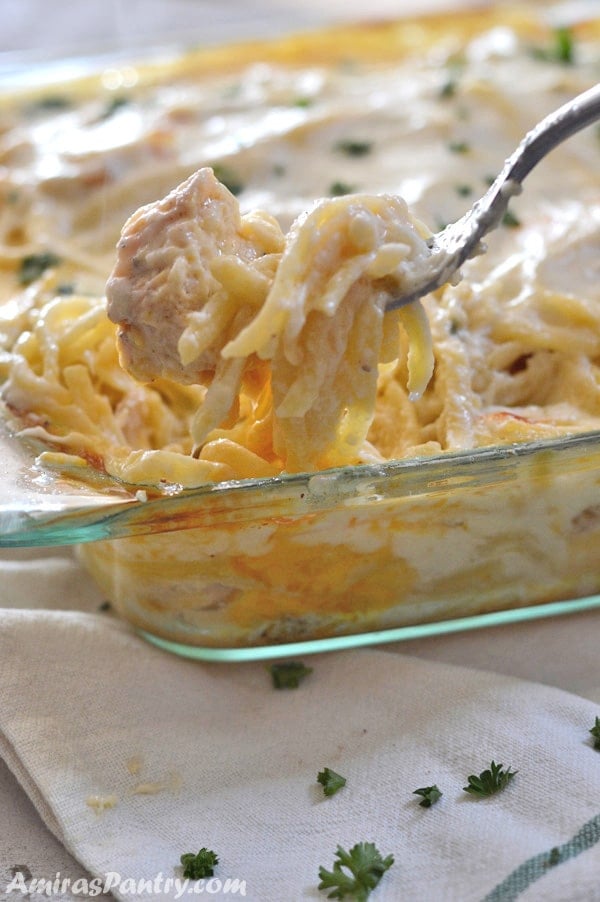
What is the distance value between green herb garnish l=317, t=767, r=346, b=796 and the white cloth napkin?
0.04 feet

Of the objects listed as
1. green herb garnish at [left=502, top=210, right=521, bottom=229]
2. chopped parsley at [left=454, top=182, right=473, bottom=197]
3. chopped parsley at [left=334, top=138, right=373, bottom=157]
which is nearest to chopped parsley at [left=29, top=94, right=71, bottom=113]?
chopped parsley at [left=334, top=138, right=373, bottom=157]

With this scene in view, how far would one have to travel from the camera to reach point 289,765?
81.7 inches

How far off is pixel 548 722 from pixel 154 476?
34.5 inches

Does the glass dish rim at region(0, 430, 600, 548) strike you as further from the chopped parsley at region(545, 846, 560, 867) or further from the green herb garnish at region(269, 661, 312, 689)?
the chopped parsley at region(545, 846, 560, 867)

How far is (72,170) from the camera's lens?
126 inches

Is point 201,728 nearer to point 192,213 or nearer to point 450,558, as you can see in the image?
point 450,558

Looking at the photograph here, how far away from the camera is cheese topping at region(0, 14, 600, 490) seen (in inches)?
76.0

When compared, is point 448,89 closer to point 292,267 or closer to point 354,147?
point 354,147

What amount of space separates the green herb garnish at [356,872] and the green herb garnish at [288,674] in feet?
1.48

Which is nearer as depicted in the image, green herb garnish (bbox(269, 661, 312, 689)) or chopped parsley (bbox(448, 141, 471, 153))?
green herb garnish (bbox(269, 661, 312, 689))

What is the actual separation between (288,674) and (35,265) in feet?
4.52

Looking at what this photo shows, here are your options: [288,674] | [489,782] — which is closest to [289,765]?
[288,674]

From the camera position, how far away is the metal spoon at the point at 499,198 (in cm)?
189

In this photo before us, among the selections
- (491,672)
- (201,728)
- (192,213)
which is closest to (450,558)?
(491,672)
